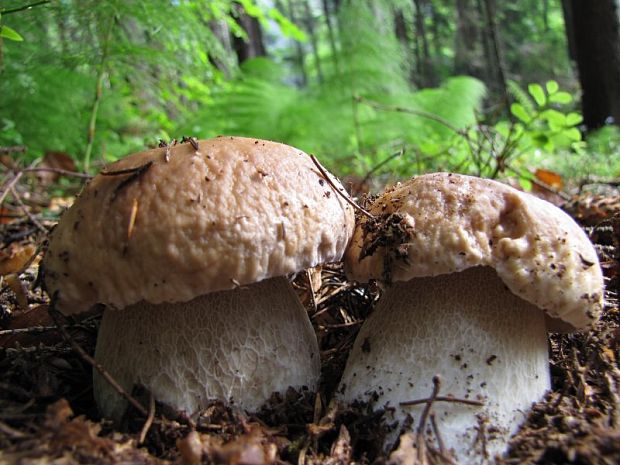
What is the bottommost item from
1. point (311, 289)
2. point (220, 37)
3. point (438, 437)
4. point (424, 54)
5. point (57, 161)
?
point (438, 437)

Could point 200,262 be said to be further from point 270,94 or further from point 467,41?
point 467,41

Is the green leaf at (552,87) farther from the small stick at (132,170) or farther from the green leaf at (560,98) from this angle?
the small stick at (132,170)

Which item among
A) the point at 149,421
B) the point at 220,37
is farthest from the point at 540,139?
the point at 220,37

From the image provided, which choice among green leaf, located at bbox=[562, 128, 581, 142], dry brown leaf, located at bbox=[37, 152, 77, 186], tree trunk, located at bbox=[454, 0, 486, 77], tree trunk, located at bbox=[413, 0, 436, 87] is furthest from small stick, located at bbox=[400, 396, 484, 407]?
tree trunk, located at bbox=[454, 0, 486, 77]

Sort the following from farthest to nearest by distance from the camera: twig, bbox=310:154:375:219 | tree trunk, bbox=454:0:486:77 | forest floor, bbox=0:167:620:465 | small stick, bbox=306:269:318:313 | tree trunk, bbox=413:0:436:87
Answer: tree trunk, bbox=413:0:436:87, tree trunk, bbox=454:0:486:77, small stick, bbox=306:269:318:313, twig, bbox=310:154:375:219, forest floor, bbox=0:167:620:465

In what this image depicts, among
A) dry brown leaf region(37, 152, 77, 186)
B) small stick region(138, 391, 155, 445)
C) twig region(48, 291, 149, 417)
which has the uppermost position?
dry brown leaf region(37, 152, 77, 186)

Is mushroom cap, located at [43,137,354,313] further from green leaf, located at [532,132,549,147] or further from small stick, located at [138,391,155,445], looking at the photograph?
green leaf, located at [532,132,549,147]

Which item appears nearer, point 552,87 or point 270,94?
point 552,87

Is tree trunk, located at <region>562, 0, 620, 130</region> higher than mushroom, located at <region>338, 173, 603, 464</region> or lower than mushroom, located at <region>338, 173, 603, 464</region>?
higher
